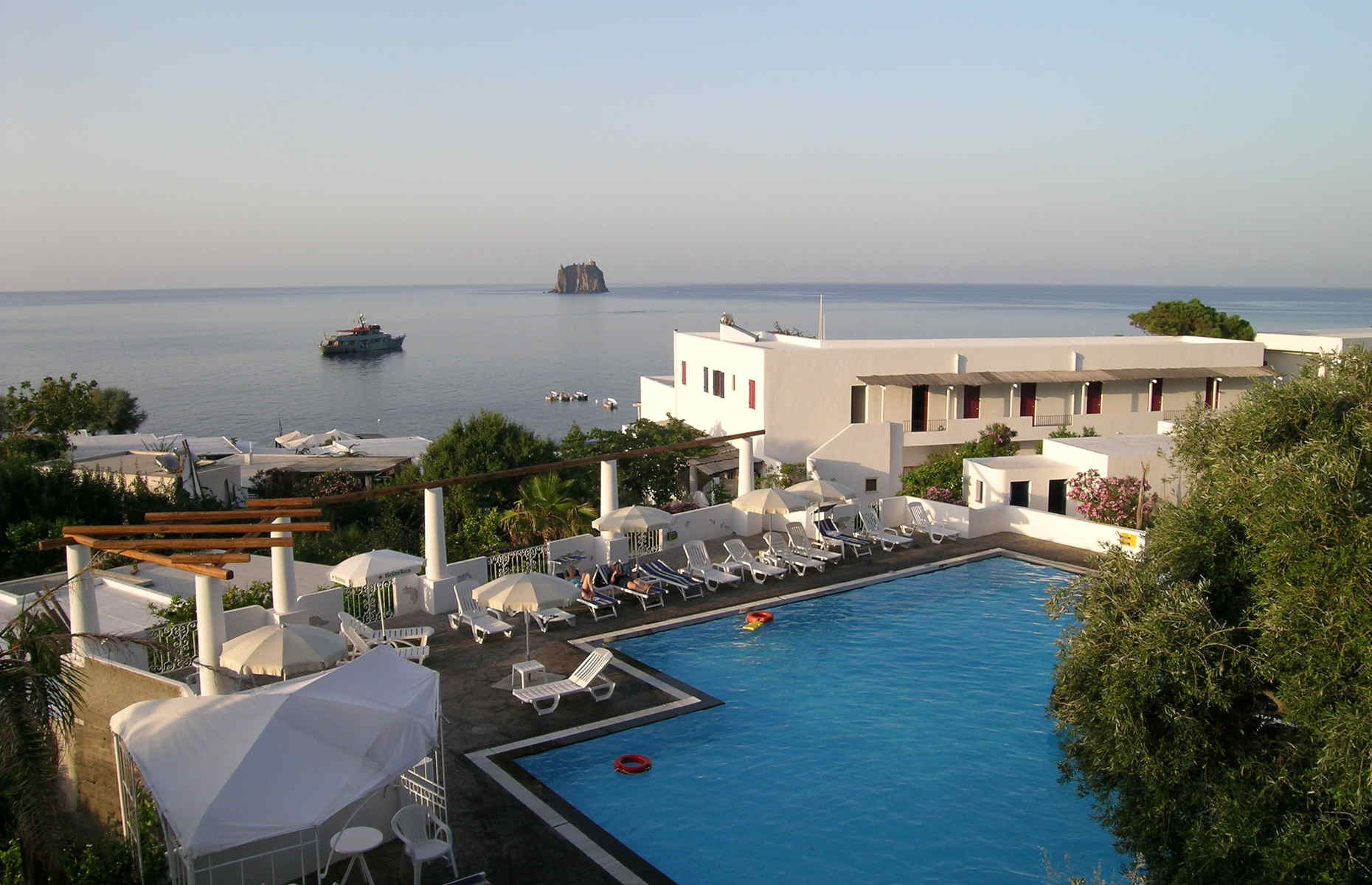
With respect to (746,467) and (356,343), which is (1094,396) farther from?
(356,343)

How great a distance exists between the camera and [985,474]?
83.0 ft

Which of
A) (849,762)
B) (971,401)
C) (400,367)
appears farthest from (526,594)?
(400,367)

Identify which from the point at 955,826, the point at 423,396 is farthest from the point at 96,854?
the point at 423,396

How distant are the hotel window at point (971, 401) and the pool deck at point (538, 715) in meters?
12.5

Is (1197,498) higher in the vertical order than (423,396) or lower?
higher

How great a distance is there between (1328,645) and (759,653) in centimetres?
1008

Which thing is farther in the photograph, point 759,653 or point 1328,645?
point 759,653

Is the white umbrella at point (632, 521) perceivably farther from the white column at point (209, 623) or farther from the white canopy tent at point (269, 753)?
the white canopy tent at point (269, 753)

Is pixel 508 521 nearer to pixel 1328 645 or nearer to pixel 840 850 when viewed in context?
pixel 840 850

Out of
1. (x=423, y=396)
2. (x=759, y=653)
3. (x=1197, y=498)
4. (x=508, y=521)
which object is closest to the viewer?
(x=1197, y=498)

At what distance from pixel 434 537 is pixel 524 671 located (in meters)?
4.40

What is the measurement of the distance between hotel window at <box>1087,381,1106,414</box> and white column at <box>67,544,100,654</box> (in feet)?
103

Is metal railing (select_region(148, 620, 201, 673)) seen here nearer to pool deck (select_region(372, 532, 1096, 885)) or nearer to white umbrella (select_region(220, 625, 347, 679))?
white umbrella (select_region(220, 625, 347, 679))

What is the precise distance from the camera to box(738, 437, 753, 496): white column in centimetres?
2395
